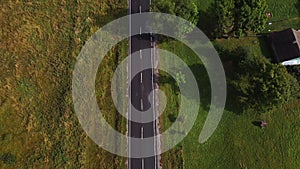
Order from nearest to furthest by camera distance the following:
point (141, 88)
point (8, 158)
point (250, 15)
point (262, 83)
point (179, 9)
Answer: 1. point (8, 158)
2. point (262, 83)
3. point (179, 9)
4. point (250, 15)
5. point (141, 88)

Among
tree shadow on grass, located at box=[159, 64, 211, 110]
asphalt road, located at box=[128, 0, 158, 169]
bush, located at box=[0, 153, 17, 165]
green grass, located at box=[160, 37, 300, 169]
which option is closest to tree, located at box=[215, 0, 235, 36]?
tree shadow on grass, located at box=[159, 64, 211, 110]

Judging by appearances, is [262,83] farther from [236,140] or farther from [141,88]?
[141,88]

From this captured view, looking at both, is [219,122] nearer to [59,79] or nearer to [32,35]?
[59,79]

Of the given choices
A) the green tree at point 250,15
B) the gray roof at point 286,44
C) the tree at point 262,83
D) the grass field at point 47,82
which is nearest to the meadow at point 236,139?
the tree at point 262,83

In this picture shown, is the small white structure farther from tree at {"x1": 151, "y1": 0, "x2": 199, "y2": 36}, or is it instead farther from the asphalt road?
the asphalt road

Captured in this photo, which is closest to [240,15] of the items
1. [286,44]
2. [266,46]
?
[266,46]

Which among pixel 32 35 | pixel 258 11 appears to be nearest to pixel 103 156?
pixel 32 35
